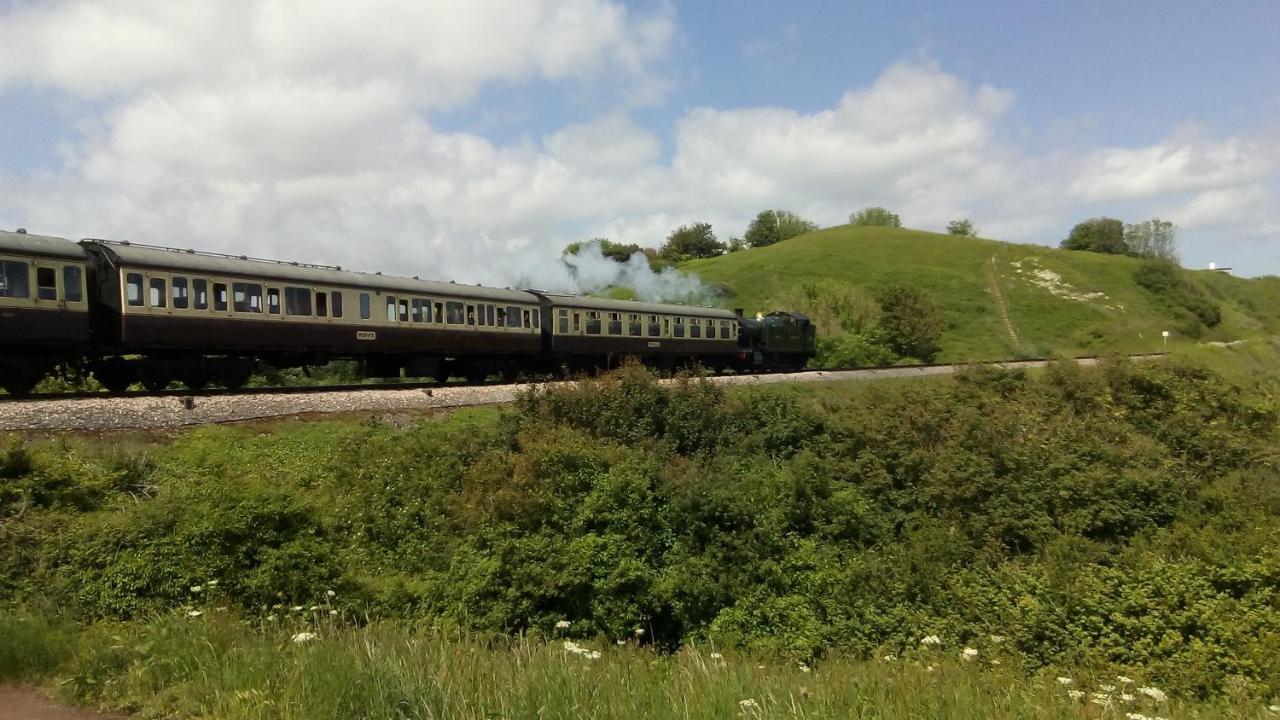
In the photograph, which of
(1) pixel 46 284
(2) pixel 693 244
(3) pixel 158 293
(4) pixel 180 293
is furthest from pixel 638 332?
(2) pixel 693 244

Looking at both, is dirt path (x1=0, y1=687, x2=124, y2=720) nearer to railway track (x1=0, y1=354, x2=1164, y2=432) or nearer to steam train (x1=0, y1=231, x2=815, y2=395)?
railway track (x1=0, y1=354, x2=1164, y2=432)

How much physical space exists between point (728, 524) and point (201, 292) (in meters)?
12.8

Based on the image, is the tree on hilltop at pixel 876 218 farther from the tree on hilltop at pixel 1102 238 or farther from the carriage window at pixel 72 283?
the carriage window at pixel 72 283

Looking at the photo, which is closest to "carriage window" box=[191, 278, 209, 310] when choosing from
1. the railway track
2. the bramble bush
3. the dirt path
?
the railway track

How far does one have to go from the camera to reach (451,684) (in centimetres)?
575

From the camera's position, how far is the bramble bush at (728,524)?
9.95 meters

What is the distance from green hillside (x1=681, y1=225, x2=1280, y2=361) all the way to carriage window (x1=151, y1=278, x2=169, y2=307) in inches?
1616

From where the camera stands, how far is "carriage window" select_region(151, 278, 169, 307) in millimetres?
16922

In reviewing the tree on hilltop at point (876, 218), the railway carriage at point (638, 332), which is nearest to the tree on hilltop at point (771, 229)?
the tree on hilltop at point (876, 218)

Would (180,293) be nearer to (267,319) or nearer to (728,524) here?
(267,319)

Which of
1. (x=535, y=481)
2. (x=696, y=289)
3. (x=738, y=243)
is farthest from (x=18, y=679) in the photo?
(x=738, y=243)

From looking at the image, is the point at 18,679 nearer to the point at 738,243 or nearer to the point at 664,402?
the point at 664,402

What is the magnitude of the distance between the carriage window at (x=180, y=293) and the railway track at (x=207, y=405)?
75.5 inches

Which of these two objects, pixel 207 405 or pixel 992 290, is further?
pixel 992 290
